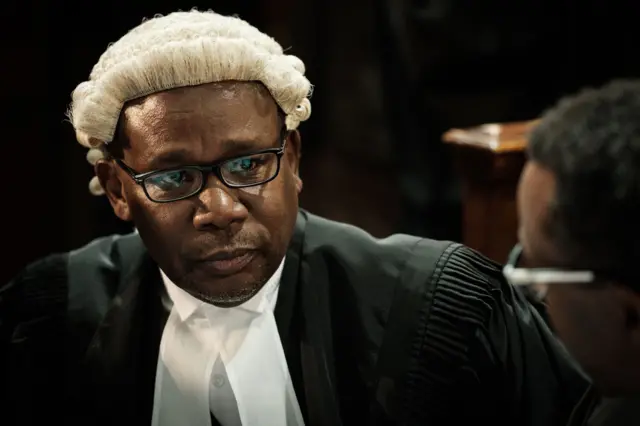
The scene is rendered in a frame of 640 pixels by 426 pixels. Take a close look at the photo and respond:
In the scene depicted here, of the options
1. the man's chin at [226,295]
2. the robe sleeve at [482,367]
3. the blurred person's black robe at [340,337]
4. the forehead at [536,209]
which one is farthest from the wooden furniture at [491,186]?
the forehead at [536,209]

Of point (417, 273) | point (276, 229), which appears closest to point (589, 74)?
point (417, 273)

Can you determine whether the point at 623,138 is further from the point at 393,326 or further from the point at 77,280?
the point at 77,280

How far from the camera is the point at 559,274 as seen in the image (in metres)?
1.46

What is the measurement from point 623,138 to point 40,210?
9.42 feet

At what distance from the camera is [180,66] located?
183 centimetres

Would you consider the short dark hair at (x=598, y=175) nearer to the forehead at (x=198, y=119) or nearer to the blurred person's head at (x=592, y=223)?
the blurred person's head at (x=592, y=223)

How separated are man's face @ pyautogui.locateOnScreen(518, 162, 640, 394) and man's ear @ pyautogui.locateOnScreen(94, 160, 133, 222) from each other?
887 millimetres

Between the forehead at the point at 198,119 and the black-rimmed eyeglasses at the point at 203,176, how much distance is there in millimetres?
35

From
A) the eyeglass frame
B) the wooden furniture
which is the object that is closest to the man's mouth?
the eyeglass frame

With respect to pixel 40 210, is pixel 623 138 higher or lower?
higher

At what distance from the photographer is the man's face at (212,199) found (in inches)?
72.8

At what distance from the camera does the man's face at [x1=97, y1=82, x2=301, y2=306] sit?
1.85 metres

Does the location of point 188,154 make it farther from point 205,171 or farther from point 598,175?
point 598,175

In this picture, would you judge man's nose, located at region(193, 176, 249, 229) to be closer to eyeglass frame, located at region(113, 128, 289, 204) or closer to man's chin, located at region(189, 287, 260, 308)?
eyeglass frame, located at region(113, 128, 289, 204)
